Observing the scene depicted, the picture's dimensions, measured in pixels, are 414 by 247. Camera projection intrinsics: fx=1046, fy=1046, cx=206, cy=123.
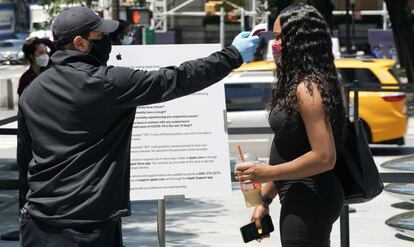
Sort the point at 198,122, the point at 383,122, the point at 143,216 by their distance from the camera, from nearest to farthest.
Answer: the point at 198,122, the point at 143,216, the point at 383,122

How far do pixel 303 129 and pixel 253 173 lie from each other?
11.4 inches

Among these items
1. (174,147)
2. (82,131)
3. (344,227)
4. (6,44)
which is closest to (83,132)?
(82,131)

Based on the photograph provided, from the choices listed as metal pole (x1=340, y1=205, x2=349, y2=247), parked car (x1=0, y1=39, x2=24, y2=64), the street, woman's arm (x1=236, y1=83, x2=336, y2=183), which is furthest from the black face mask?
parked car (x1=0, y1=39, x2=24, y2=64)

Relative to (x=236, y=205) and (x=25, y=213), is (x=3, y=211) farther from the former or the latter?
(x=25, y=213)

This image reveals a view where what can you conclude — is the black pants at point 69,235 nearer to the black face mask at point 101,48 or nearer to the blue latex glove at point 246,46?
the black face mask at point 101,48

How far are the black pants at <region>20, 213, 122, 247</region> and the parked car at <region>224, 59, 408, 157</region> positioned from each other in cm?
1097

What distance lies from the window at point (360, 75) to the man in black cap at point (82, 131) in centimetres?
1243

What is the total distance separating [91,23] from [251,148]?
1099 cm

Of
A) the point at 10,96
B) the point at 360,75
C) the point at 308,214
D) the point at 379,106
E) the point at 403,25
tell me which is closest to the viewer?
the point at 308,214

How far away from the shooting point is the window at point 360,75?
16.5m

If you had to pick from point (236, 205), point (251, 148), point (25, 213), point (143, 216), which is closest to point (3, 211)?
point (143, 216)

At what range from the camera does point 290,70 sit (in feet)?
14.7

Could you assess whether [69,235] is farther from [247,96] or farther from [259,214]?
[247,96]

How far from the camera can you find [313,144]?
4355 millimetres
